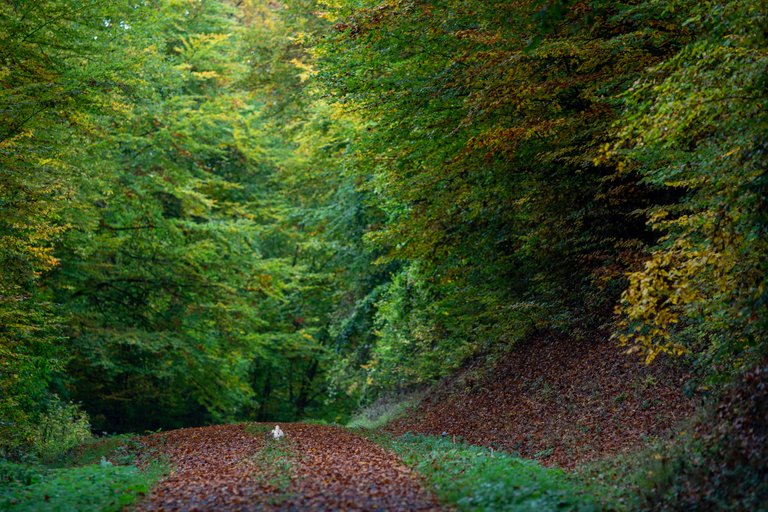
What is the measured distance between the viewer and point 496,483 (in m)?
8.71

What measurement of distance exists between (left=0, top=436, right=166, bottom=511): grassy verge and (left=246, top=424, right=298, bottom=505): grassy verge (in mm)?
1503

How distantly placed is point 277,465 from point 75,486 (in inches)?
112

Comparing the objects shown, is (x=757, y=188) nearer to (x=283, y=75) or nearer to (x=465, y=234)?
(x=465, y=234)

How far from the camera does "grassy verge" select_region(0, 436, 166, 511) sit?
8.75m

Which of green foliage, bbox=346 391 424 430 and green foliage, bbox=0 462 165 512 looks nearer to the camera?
green foliage, bbox=0 462 165 512

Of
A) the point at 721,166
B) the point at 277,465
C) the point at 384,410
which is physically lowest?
the point at 384,410

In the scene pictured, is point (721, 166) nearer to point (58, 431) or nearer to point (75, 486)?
point (75, 486)

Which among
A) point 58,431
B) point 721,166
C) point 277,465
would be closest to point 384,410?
point 58,431

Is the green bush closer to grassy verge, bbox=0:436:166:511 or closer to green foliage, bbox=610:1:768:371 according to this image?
grassy verge, bbox=0:436:166:511

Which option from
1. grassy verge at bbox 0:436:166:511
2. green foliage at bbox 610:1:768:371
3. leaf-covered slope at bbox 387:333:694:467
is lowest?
leaf-covered slope at bbox 387:333:694:467

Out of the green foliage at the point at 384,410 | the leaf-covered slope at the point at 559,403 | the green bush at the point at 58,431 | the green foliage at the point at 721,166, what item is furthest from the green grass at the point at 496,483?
the green foliage at the point at 384,410

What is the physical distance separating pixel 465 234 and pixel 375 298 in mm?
9170

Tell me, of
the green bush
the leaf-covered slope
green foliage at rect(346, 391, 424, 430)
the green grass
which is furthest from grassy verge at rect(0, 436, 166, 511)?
green foliage at rect(346, 391, 424, 430)

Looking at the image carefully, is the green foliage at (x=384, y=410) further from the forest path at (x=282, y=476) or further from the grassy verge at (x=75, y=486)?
the grassy verge at (x=75, y=486)
